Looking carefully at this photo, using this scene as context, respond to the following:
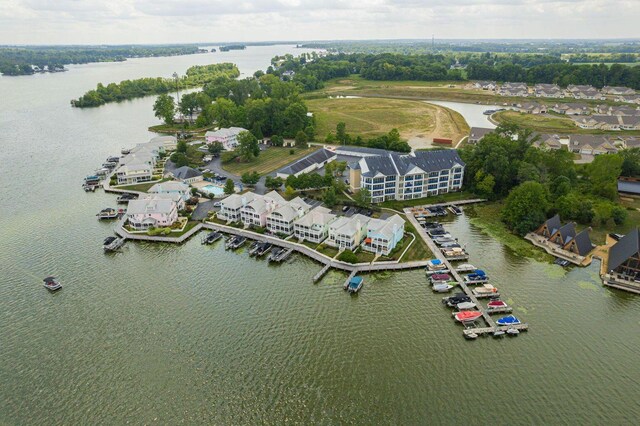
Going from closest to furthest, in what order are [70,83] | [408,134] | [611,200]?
[611,200] → [408,134] → [70,83]

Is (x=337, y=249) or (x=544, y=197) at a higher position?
(x=544, y=197)

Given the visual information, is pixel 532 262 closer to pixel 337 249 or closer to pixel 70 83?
pixel 337 249

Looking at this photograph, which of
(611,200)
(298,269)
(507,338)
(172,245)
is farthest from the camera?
(611,200)

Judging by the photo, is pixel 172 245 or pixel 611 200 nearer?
pixel 172 245

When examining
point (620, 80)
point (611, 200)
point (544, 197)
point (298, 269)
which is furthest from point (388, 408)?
point (620, 80)

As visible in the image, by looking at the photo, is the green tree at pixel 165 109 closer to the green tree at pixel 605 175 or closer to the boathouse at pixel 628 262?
the green tree at pixel 605 175

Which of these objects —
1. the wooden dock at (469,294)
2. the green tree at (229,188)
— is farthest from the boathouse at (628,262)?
the green tree at (229,188)

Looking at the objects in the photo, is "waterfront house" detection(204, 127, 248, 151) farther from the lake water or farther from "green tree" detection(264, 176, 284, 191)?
the lake water
